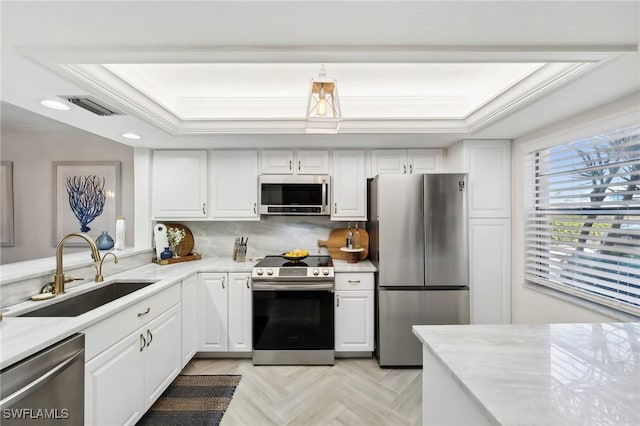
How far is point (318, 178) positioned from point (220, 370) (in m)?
2.06

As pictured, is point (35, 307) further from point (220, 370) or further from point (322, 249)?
point (322, 249)

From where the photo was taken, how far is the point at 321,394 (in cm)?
229

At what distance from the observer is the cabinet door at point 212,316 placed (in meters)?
2.76

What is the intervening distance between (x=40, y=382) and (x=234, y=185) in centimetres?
218

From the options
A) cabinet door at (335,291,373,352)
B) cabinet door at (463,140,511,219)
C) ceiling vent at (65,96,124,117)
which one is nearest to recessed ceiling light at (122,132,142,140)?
ceiling vent at (65,96,124,117)

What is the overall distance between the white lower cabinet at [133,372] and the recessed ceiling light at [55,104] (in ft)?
4.62

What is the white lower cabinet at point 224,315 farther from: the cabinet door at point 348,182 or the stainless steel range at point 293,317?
the cabinet door at point 348,182

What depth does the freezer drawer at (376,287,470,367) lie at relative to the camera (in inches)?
104

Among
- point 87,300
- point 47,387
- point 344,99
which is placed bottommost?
point 47,387

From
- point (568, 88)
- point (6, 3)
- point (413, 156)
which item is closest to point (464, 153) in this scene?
point (413, 156)

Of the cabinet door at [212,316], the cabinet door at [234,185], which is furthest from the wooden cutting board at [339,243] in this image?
the cabinet door at [212,316]

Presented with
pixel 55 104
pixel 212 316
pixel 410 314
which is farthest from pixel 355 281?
pixel 55 104

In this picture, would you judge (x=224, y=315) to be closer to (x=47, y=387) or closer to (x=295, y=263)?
(x=295, y=263)

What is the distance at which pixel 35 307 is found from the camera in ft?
5.46
